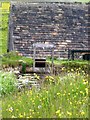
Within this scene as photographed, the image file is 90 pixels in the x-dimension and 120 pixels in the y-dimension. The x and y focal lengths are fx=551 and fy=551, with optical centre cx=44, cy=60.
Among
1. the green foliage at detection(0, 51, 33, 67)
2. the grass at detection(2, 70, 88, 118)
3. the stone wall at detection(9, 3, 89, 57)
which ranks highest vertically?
the grass at detection(2, 70, 88, 118)

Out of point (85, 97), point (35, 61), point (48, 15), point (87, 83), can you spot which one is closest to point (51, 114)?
point (85, 97)

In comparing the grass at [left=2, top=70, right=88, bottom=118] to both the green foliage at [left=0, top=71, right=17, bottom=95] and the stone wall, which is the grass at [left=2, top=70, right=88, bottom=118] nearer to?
the green foliage at [left=0, top=71, right=17, bottom=95]

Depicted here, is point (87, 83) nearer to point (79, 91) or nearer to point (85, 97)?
point (79, 91)

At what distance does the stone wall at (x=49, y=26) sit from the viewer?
22.9 meters

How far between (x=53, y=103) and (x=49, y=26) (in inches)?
654

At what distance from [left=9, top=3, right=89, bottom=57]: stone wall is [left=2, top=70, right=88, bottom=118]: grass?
13.5m

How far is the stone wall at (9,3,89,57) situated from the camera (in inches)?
902

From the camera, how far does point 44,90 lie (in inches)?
356

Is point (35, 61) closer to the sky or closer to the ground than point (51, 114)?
closer to the ground

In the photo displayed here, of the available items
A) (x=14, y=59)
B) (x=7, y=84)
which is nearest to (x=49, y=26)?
(x=14, y=59)

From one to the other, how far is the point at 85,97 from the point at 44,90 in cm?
130

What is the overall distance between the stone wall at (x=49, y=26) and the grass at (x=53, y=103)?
13.5 m

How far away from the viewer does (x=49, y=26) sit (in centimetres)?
2431

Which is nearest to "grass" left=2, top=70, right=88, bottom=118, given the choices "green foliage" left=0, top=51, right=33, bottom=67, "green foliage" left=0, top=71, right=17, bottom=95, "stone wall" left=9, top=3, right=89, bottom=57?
"green foliage" left=0, top=71, right=17, bottom=95
